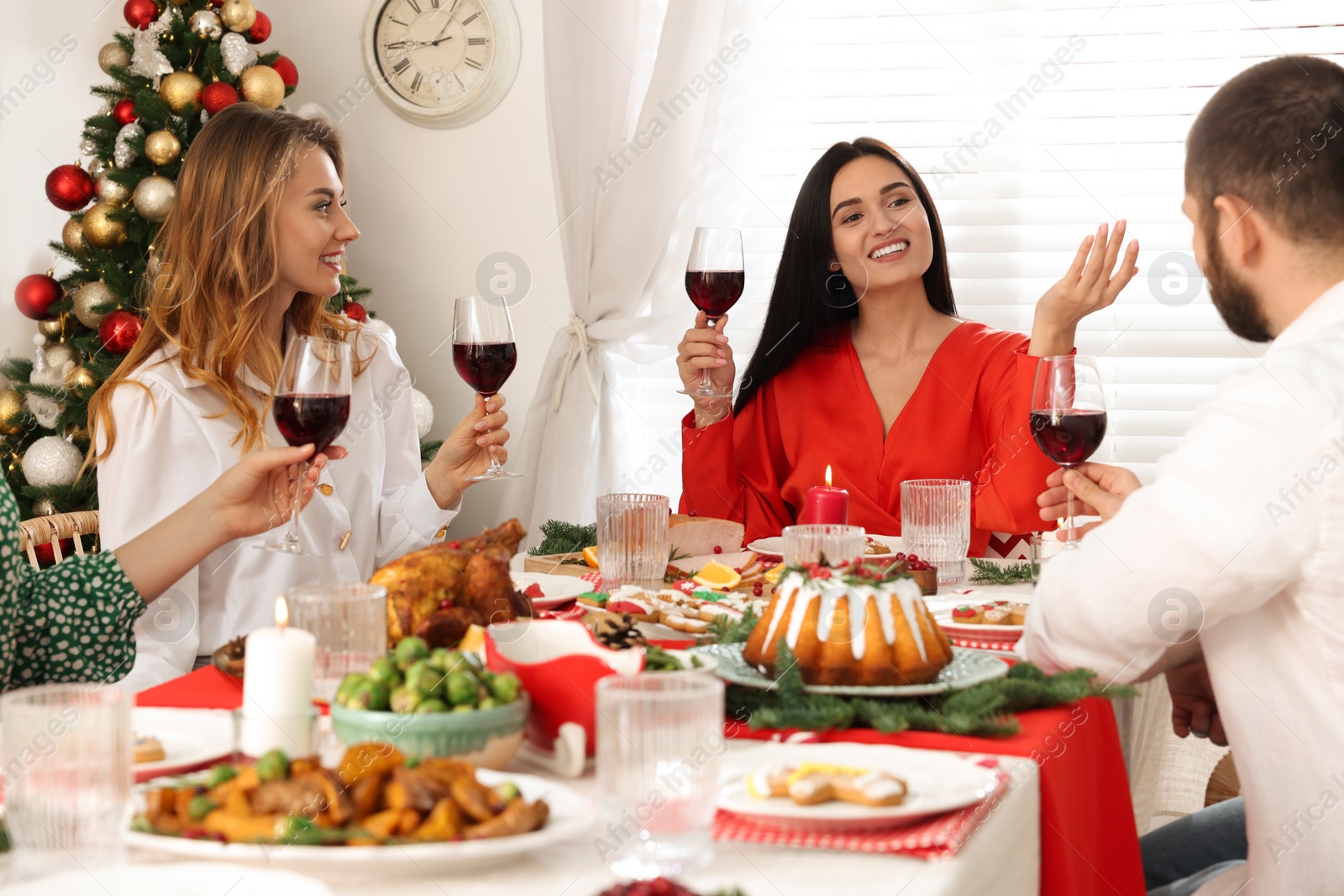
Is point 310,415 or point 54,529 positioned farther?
point 54,529

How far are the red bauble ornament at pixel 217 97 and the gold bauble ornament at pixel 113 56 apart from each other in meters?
0.28

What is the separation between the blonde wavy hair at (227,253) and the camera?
2182 millimetres

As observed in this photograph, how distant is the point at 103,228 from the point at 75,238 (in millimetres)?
141

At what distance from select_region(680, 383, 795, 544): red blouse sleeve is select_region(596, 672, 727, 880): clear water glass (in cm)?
185

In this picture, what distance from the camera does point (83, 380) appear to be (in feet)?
10.7

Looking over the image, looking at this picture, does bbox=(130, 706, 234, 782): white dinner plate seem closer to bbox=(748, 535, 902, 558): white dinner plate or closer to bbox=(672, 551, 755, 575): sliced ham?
bbox=(672, 551, 755, 575): sliced ham

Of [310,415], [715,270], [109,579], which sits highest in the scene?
[715,270]

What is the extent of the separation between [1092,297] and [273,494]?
4.84 feet

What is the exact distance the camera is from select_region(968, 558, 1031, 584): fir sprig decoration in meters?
1.87

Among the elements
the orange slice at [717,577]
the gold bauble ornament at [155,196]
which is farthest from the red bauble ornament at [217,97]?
the orange slice at [717,577]

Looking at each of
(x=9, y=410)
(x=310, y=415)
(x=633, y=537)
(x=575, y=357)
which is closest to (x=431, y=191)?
(x=575, y=357)

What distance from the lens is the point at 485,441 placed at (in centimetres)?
208

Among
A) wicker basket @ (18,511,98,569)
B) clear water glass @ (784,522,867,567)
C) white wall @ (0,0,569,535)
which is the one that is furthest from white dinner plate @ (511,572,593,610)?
white wall @ (0,0,569,535)

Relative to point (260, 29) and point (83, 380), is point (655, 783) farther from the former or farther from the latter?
point (260, 29)
